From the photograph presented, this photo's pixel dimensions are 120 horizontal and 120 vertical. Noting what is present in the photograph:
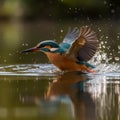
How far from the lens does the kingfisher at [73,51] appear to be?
7.96 metres

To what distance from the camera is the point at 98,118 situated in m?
5.25

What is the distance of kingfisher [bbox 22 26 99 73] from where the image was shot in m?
7.96

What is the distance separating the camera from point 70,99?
6152mm

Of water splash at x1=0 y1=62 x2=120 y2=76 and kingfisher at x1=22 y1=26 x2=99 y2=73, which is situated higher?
kingfisher at x1=22 y1=26 x2=99 y2=73

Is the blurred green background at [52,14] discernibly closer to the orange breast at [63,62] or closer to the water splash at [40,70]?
the water splash at [40,70]

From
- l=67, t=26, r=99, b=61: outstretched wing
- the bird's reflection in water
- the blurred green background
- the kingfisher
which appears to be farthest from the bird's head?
the blurred green background

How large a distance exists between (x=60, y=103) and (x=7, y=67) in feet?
9.46

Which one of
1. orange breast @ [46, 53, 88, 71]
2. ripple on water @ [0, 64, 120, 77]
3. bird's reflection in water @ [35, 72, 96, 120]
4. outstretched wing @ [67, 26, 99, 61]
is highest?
outstretched wing @ [67, 26, 99, 61]

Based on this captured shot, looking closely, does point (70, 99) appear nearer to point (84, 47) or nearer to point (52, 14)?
point (84, 47)

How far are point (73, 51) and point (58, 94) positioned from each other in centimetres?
168

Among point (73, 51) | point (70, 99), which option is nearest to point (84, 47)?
point (73, 51)

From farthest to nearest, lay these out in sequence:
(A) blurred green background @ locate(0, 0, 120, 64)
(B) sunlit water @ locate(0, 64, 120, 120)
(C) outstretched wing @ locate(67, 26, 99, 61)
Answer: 1. (A) blurred green background @ locate(0, 0, 120, 64)
2. (C) outstretched wing @ locate(67, 26, 99, 61)
3. (B) sunlit water @ locate(0, 64, 120, 120)

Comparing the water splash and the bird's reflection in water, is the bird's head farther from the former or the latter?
the bird's reflection in water

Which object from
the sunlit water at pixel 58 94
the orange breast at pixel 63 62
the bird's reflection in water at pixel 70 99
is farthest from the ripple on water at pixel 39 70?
the bird's reflection in water at pixel 70 99
